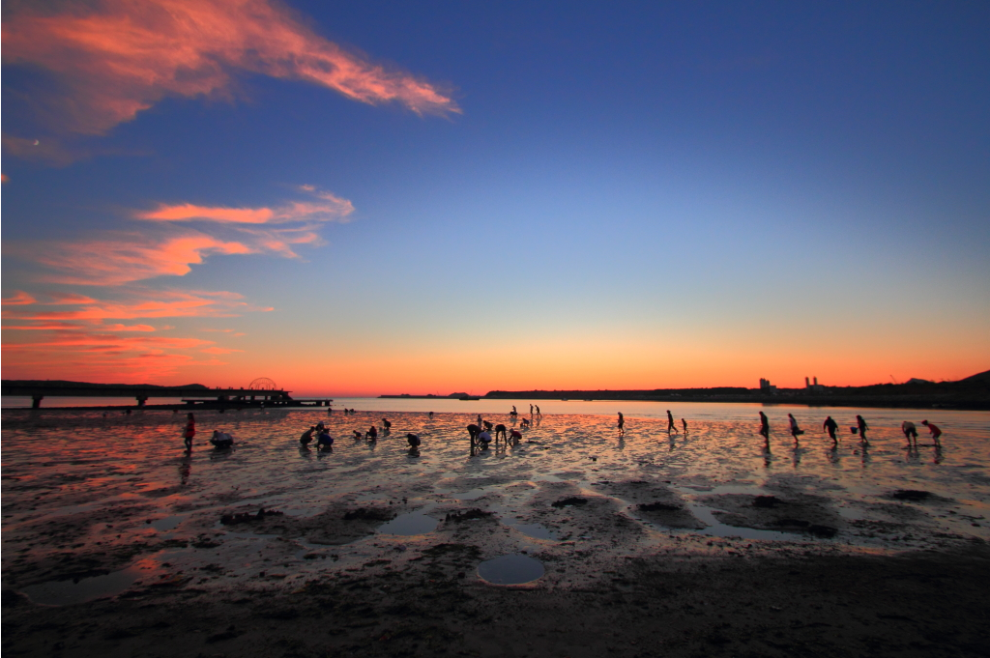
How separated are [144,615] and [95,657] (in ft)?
3.95

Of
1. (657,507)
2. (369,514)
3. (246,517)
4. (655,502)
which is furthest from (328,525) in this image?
(655,502)

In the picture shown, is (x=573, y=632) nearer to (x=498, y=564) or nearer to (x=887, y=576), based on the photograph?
(x=498, y=564)

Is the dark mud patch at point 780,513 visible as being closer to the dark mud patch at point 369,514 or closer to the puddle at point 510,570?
the puddle at point 510,570

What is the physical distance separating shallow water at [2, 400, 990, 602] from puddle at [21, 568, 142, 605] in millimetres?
41

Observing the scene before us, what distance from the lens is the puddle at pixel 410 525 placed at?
36.1 ft

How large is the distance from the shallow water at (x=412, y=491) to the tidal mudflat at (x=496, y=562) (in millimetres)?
120

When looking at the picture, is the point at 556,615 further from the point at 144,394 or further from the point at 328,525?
the point at 144,394

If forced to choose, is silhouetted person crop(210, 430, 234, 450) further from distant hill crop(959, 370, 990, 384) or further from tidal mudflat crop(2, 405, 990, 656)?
distant hill crop(959, 370, 990, 384)

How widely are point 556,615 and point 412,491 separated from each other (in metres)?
9.94

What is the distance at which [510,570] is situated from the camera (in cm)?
853

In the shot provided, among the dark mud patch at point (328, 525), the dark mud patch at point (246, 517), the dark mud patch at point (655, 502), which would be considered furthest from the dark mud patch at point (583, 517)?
the dark mud patch at point (246, 517)

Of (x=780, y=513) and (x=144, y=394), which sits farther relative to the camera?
(x=144, y=394)

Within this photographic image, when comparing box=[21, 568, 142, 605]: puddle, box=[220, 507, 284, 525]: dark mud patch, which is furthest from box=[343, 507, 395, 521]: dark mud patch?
box=[21, 568, 142, 605]: puddle

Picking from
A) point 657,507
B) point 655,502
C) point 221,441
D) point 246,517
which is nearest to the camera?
point 246,517
